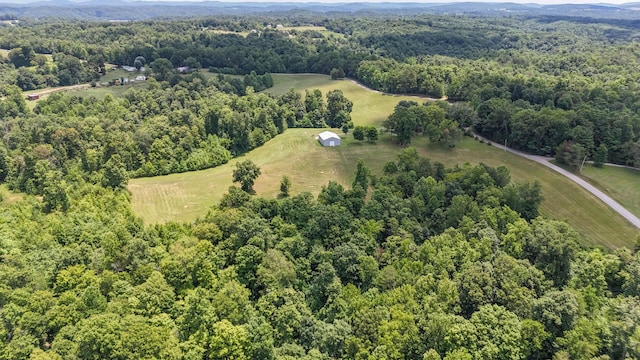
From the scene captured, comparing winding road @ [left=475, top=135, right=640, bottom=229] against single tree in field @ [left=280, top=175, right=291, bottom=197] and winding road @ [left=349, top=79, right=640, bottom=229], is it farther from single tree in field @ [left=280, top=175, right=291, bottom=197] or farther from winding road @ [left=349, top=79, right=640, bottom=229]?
single tree in field @ [left=280, top=175, right=291, bottom=197]

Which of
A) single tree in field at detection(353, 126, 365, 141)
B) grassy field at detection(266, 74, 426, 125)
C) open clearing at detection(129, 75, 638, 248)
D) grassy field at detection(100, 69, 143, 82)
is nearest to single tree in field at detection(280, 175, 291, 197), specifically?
open clearing at detection(129, 75, 638, 248)

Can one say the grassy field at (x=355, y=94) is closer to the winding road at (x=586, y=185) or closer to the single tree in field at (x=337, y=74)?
the single tree in field at (x=337, y=74)

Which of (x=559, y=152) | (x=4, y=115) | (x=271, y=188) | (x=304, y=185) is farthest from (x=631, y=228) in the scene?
(x=4, y=115)

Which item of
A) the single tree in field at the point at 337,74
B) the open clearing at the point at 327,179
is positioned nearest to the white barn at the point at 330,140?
the open clearing at the point at 327,179

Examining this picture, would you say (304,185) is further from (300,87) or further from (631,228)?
(300,87)

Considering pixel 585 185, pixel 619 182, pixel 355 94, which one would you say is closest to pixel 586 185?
pixel 585 185

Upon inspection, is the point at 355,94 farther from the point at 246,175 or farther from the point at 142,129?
the point at 246,175
